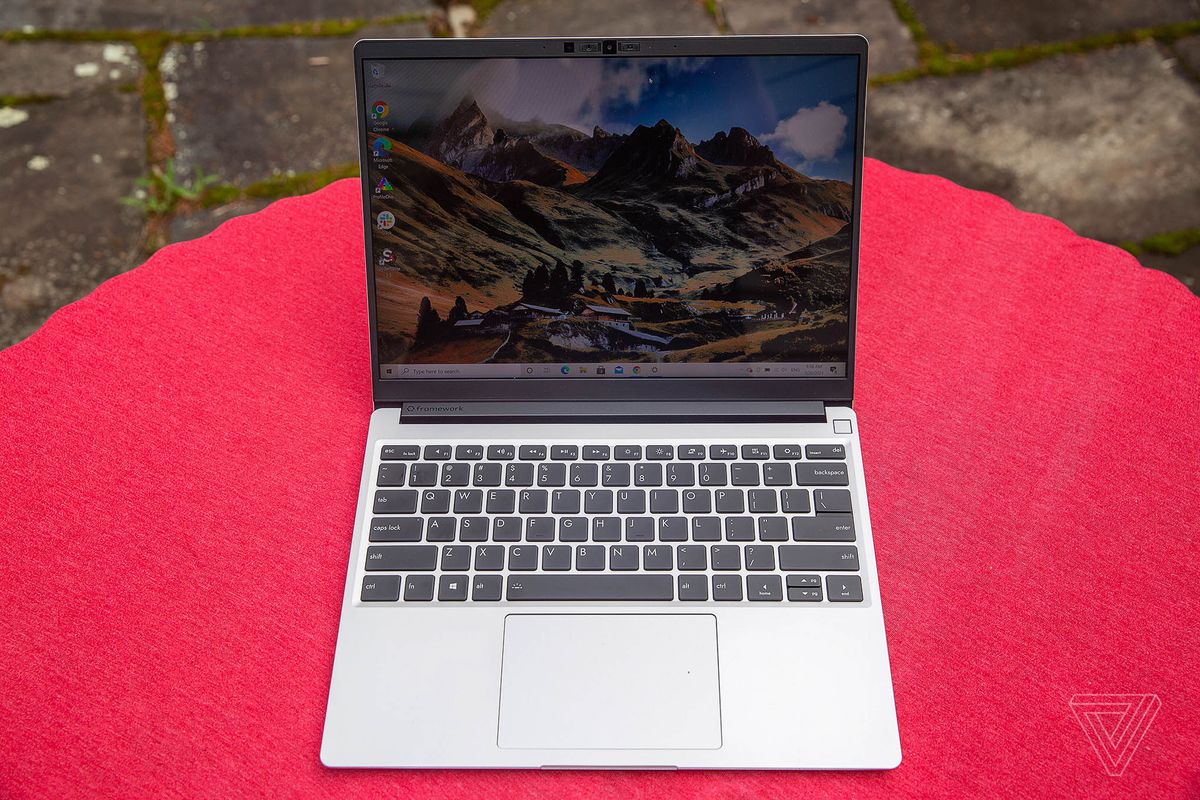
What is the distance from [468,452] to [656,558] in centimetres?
29

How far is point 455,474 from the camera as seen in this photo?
1207mm

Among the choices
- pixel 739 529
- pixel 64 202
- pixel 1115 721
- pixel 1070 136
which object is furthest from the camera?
pixel 1070 136

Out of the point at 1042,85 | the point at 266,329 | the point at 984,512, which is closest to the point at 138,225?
the point at 266,329

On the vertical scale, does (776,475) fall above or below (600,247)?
below

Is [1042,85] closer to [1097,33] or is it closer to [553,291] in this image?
[1097,33]

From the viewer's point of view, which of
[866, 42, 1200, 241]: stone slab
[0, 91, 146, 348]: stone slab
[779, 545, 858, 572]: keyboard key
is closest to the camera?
[779, 545, 858, 572]: keyboard key

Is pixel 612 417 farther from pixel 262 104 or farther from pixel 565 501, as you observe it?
pixel 262 104

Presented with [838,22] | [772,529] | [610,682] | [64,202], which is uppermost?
[838,22]

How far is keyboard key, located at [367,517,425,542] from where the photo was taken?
116cm

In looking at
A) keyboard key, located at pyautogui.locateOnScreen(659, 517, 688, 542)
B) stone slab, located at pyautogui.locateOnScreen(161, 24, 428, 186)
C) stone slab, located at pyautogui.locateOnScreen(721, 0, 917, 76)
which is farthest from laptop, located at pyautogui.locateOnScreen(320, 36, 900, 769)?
stone slab, located at pyautogui.locateOnScreen(721, 0, 917, 76)

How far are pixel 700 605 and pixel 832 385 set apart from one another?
14.5 inches

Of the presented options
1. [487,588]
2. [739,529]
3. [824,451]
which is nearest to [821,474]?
[824,451]

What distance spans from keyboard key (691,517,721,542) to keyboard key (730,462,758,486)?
2.6 inches

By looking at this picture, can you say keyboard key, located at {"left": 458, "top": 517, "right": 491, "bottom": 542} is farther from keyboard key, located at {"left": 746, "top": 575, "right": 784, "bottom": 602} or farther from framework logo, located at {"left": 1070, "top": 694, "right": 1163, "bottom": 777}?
framework logo, located at {"left": 1070, "top": 694, "right": 1163, "bottom": 777}
